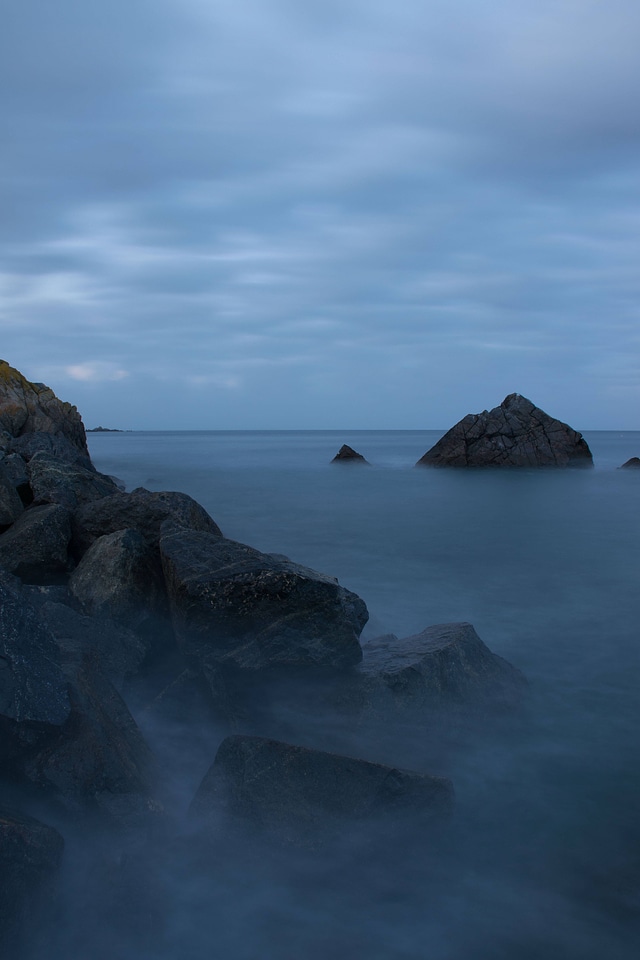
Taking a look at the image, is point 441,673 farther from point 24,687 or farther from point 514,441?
point 514,441

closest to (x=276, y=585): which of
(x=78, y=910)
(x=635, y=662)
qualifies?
(x=78, y=910)

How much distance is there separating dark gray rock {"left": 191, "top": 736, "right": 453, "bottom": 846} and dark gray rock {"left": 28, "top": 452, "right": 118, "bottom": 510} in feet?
19.0

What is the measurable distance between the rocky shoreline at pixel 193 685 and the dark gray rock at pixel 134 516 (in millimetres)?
27

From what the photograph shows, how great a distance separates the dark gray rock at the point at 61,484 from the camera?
1026cm

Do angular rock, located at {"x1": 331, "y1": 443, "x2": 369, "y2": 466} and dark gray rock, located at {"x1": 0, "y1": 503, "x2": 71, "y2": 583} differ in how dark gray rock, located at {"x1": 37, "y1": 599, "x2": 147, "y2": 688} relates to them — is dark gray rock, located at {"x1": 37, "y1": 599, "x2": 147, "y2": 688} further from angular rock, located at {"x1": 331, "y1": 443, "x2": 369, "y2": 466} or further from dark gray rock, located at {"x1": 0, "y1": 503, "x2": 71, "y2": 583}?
angular rock, located at {"x1": 331, "y1": 443, "x2": 369, "y2": 466}

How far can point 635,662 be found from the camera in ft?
A: 28.2

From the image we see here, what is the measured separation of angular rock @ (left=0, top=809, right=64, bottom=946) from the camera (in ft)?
12.0

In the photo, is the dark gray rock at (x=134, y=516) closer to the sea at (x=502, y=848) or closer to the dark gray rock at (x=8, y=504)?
the dark gray rock at (x=8, y=504)

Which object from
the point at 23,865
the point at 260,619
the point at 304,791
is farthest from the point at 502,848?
the point at 23,865

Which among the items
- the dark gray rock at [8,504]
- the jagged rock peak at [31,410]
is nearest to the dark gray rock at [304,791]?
the dark gray rock at [8,504]

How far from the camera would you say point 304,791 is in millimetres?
4852

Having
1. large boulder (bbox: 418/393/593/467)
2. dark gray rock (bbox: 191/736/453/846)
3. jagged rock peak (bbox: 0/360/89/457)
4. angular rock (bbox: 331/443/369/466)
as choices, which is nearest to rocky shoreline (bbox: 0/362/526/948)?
dark gray rock (bbox: 191/736/453/846)

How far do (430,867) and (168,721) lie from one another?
245 cm

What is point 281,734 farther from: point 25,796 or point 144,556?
point 144,556
